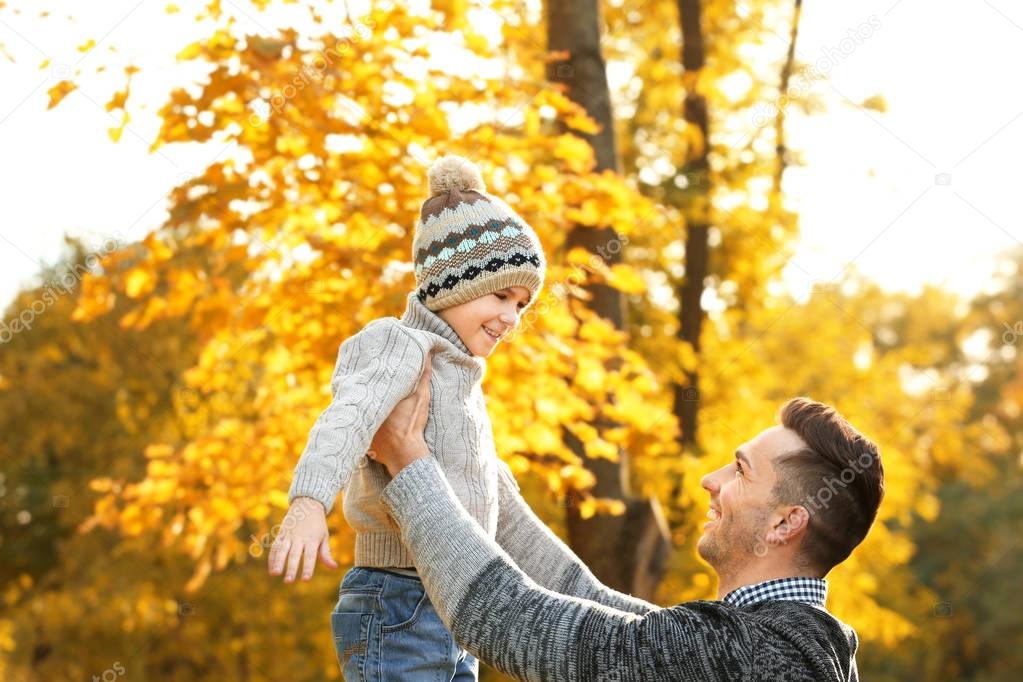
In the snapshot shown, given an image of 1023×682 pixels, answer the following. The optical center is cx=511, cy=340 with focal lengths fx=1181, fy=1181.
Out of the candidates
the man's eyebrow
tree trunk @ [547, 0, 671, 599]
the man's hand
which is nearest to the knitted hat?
the man's hand

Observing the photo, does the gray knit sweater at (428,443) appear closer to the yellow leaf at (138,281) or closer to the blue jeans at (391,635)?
the blue jeans at (391,635)

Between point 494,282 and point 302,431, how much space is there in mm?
3279

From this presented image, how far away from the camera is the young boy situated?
2.32m

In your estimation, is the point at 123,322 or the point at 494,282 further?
the point at 123,322

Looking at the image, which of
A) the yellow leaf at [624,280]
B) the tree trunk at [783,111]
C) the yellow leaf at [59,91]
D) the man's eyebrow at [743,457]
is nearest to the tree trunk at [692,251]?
the tree trunk at [783,111]

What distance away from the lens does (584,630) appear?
6.64ft

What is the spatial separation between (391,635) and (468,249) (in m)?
0.81

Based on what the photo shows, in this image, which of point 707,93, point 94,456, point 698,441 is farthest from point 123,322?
point 94,456

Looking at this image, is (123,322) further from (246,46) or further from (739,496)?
(739,496)

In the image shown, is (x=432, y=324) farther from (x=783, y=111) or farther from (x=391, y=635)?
(x=783, y=111)

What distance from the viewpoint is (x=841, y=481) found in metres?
2.25

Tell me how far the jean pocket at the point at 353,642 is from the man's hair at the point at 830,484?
861 millimetres

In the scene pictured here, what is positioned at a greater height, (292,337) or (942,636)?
(292,337)

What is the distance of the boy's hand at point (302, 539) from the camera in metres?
1.90
